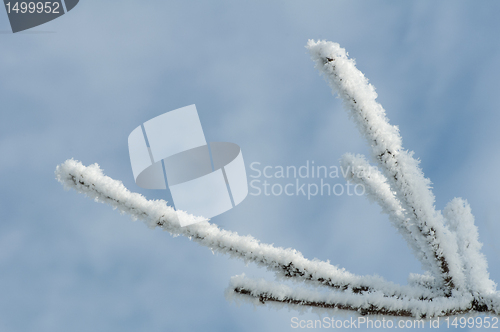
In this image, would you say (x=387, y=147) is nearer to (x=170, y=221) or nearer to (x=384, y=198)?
(x=384, y=198)

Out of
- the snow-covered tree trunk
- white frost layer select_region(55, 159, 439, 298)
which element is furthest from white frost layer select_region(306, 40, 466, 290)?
white frost layer select_region(55, 159, 439, 298)

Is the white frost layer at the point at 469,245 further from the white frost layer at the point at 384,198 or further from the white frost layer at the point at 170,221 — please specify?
the white frost layer at the point at 170,221

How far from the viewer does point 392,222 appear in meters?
1.83

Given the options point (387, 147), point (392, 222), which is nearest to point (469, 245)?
point (392, 222)

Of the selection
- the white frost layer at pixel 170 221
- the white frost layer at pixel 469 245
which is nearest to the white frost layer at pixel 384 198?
the white frost layer at pixel 469 245

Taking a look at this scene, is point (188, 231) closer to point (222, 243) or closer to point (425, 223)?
point (222, 243)

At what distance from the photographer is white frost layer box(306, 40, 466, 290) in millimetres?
1440

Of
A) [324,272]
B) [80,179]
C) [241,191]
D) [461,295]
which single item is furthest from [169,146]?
[461,295]

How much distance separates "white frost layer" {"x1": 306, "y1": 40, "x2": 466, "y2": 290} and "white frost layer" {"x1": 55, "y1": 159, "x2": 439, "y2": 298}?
0.55 metres

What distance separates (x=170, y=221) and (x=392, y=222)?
111cm

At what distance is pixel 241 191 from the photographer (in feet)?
9.47

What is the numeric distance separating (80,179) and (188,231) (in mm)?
561

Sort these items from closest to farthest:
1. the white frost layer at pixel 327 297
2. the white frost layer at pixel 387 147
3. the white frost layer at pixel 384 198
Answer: the white frost layer at pixel 387 147, the white frost layer at pixel 327 297, the white frost layer at pixel 384 198

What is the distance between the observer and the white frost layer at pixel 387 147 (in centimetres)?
144
